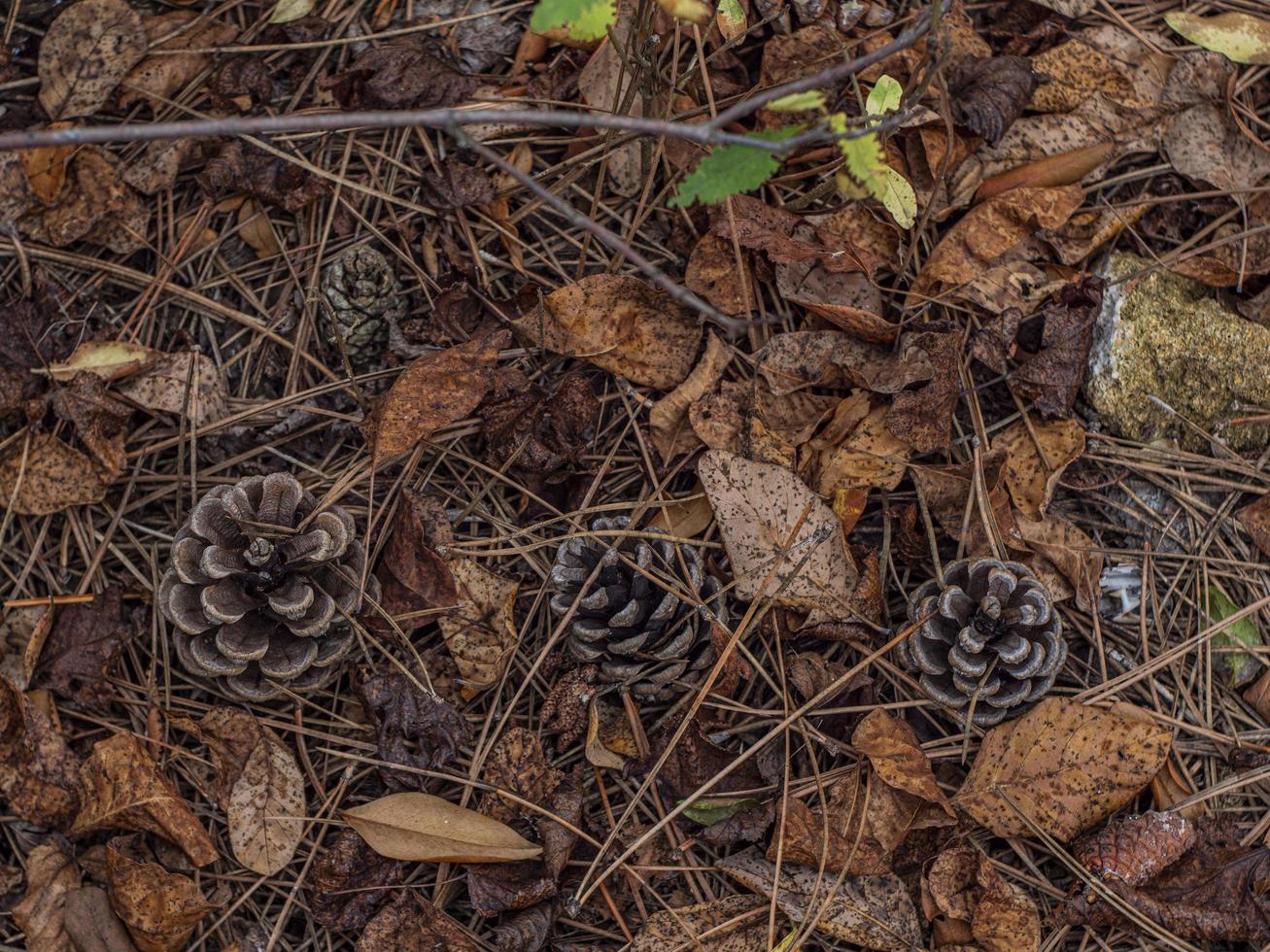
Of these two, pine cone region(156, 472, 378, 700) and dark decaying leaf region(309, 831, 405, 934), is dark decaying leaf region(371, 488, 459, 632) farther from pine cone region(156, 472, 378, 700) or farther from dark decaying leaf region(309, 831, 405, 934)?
dark decaying leaf region(309, 831, 405, 934)

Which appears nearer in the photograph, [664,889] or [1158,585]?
[664,889]

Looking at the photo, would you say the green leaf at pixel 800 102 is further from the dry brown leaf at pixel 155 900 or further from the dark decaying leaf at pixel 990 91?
the dry brown leaf at pixel 155 900

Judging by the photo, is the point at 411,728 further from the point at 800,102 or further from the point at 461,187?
the point at 800,102

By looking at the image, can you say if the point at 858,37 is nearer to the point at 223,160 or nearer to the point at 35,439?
the point at 223,160

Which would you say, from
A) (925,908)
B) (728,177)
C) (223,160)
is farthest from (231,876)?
(728,177)


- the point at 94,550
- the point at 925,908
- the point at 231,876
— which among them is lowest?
the point at 925,908

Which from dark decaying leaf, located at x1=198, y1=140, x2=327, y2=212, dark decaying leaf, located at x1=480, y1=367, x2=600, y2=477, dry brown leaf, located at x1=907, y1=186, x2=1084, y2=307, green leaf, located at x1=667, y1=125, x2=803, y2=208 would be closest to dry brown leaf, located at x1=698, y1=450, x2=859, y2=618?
dark decaying leaf, located at x1=480, y1=367, x2=600, y2=477

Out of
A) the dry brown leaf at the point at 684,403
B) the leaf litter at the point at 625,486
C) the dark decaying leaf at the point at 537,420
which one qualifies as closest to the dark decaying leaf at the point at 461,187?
the leaf litter at the point at 625,486

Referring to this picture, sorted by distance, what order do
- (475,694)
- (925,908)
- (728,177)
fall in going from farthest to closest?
(475,694), (925,908), (728,177)
